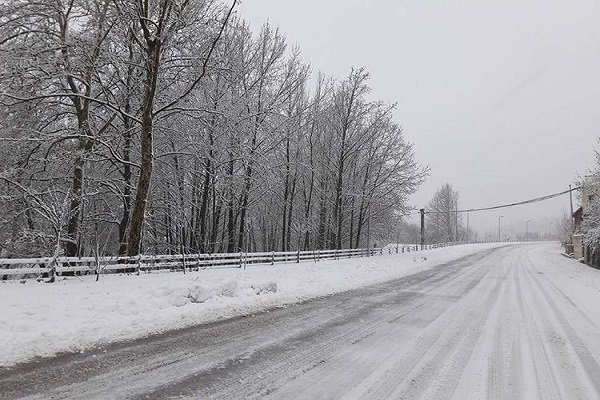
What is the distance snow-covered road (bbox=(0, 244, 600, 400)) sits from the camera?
4.73m

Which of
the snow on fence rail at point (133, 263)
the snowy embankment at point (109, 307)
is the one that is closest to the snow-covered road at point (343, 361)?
the snowy embankment at point (109, 307)

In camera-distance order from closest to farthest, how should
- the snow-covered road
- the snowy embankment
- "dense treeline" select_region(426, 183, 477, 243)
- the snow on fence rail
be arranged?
1. the snow-covered road
2. the snowy embankment
3. the snow on fence rail
4. "dense treeline" select_region(426, 183, 477, 243)

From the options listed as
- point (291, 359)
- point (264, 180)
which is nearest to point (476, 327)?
point (291, 359)

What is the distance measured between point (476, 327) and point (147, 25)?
14419 mm

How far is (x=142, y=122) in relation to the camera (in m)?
14.9

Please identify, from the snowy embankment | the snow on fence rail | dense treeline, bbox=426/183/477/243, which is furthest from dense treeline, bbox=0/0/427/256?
dense treeline, bbox=426/183/477/243

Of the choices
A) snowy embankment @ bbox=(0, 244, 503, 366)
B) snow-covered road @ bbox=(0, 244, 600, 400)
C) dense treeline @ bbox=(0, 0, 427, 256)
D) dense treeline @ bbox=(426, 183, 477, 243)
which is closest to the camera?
snow-covered road @ bbox=(0, 244, 600, 400)

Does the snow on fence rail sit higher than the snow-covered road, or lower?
higher

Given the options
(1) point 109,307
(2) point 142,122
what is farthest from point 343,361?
(2) point 142,122

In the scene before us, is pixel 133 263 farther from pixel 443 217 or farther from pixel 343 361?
pixel 443 217

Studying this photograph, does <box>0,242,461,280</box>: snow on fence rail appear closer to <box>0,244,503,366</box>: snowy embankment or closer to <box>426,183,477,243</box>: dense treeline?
<box>0,244,503,366</box>: snowy embankment

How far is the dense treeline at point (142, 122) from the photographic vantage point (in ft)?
47.4

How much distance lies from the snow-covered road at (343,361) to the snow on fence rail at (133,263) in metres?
5.52

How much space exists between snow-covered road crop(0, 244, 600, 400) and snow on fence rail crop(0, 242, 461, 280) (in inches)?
217
